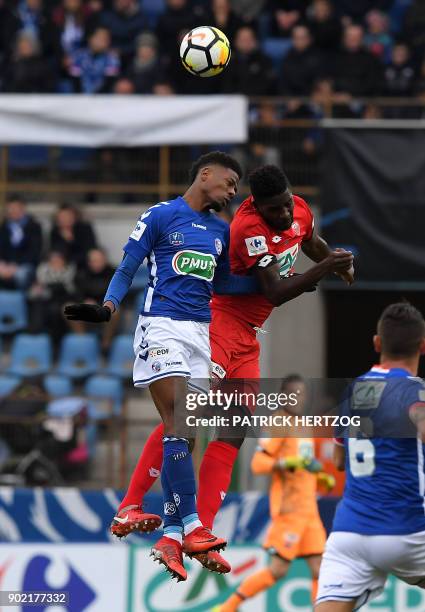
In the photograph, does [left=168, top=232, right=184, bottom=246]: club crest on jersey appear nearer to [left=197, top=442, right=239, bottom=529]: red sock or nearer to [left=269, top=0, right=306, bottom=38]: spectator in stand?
[left=197, top=442, right=239, bottom=529]: red sock

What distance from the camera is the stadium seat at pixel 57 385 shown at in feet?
48.6

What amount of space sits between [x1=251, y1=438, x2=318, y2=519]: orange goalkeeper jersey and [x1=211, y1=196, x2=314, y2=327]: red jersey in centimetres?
352

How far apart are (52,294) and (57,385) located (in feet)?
3.72

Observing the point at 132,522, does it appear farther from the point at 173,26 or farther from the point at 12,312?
the point at 173,26

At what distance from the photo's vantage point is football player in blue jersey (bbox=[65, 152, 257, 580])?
7.48 metres

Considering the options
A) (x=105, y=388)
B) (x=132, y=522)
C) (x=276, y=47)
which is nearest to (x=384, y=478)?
(x=132, y=522)

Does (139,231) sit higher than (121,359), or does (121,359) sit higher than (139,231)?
(121,359)

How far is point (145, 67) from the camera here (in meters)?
16.3

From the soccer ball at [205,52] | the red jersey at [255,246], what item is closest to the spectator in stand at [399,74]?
the soccer ball at [205,52]

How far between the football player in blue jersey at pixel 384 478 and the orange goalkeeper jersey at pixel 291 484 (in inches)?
166

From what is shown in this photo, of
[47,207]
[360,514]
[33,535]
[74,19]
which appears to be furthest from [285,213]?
[74,19]

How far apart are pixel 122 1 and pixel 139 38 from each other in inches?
43.5

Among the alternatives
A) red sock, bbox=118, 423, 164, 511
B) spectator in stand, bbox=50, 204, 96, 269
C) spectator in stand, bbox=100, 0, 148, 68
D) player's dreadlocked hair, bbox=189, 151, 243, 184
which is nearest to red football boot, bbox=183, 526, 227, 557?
red sock, bbox=118, 423, 164, 511

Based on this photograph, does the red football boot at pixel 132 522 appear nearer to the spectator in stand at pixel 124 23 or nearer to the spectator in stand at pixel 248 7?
the spectator in stand at pixel 124 23
